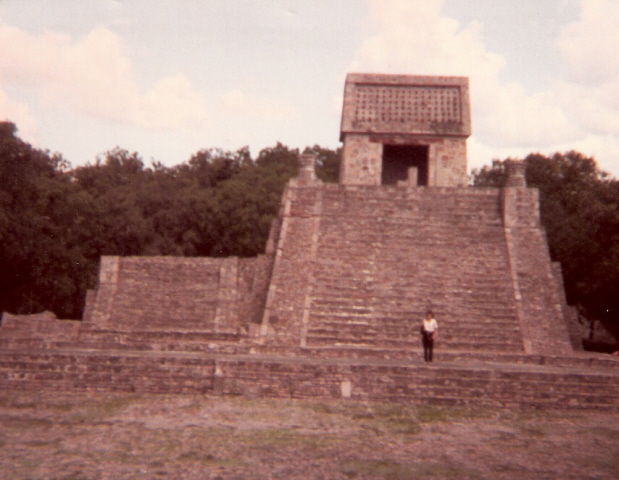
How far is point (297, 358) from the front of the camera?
35.1ft

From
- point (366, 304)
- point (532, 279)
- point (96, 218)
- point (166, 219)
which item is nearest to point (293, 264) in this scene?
point (366, 304)

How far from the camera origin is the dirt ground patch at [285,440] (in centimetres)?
560

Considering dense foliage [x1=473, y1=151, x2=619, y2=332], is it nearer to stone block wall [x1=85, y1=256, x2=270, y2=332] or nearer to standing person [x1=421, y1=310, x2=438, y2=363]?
standing person [x1=421, y1=310, x2=438, y2=363]

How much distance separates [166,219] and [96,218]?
342cm

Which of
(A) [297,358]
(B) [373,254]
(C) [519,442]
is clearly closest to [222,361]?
(A) [297,358]

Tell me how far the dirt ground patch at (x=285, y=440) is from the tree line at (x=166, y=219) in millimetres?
10865

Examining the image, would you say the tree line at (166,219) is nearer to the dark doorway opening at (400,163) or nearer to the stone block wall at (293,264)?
the dark doorway opening at (400,163)

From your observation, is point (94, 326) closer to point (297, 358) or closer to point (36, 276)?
point (36, 276)

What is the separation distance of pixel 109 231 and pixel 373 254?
15.8 m

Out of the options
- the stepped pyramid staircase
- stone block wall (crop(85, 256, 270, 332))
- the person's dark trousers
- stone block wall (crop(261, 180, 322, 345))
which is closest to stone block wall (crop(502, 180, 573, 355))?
the stepped pyramid staircase

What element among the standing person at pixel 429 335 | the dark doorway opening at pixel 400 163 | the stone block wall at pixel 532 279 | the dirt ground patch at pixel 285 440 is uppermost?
the dark doorway opening at pixel 400 163

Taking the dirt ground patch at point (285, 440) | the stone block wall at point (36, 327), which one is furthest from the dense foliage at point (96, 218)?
the dirt ground patch at point (285, 440)

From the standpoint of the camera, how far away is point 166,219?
29.3 metres

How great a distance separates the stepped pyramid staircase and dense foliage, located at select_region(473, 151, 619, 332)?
526 cm
